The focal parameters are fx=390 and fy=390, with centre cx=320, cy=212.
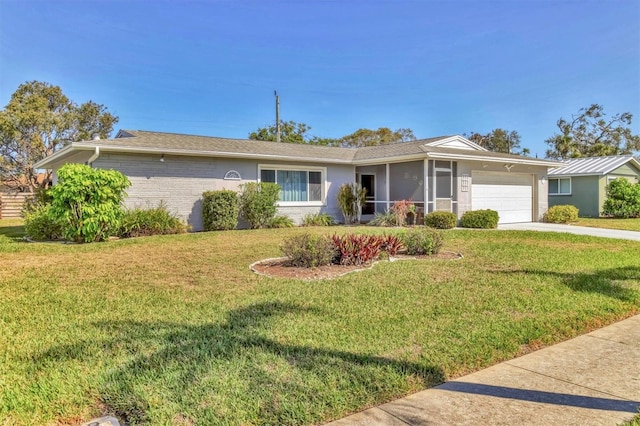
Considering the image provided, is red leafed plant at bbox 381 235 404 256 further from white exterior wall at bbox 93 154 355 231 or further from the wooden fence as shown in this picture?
the wooden fence

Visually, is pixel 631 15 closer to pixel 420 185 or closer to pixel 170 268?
pixel 420 185

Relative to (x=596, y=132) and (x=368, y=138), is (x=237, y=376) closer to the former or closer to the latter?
(x=368, y=138)

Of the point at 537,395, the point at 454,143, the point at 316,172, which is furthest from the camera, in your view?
the point at 454,143

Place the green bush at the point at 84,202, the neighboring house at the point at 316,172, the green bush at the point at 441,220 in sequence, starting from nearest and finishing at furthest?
the green bush at the point at 84,202 < the neighboring house at the point at 316,172 < the green bush at the point at 441,220

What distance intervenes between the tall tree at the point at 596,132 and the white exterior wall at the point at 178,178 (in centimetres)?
4266

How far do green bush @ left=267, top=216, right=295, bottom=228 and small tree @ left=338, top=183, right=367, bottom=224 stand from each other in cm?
265

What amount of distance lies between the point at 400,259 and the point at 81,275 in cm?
593

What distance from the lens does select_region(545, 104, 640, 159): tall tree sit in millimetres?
45219

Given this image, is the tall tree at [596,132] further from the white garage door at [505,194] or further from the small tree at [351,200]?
the small tree at [351,200]

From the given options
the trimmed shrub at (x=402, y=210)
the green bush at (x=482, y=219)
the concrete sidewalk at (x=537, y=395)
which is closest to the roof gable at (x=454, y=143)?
the trimmed shrub at (x=402, y=210)

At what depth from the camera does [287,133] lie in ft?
132

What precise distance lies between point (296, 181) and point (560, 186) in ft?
59.5

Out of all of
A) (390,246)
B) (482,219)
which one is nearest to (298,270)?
(390,246)

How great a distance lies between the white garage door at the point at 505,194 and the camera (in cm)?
1733
